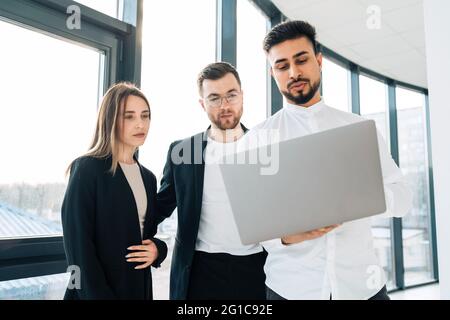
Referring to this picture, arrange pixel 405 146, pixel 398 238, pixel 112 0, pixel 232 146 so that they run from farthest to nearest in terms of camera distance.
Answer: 1. pixel 405 146
2. pixel 398 238
3. pixel 112 0
4. pixel 232 146

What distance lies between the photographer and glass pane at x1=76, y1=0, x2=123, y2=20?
5.00 feet

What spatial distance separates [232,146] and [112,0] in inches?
36.6

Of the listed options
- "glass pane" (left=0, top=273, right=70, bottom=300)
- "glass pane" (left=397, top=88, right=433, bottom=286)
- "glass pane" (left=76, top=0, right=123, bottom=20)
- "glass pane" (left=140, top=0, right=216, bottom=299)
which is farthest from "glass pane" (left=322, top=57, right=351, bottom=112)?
"glass pane" (left=0, top=273, right=70, bottom=300)

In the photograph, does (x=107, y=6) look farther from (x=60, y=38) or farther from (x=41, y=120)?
(x=41, y=120)

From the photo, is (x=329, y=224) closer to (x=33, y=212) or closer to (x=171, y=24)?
(x=33, y=212)

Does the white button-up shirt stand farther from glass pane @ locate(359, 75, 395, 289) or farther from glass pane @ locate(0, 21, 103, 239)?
glass pane @ locate(359, 75, 395, 289)

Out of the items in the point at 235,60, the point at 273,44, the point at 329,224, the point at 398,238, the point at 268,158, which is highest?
the point at 235,60

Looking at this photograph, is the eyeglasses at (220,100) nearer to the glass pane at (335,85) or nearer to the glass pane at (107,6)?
the glass pane at (107,6)

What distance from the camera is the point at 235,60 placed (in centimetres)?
226

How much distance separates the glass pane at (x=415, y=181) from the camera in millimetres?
4496

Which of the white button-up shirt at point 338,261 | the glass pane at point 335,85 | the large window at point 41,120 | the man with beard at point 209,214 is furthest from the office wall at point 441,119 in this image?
the glass pane at point 335,85

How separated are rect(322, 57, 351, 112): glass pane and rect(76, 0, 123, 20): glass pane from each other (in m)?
2.25

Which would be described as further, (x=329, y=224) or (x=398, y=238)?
(x=398, y=238)
